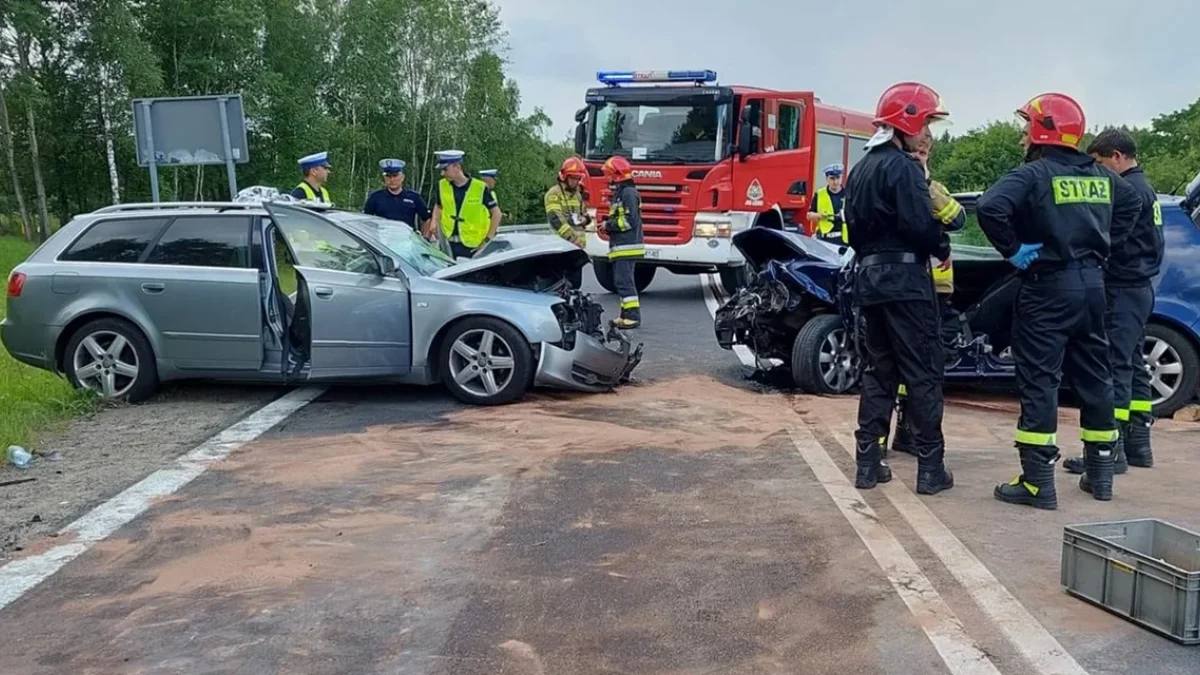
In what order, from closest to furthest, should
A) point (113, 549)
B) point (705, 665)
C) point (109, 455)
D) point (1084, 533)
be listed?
point (705, 665)
point (1084, 533)
point (113, 549)
point (109, 455)

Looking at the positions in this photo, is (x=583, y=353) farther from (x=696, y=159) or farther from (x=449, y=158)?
(x=696, y=159)

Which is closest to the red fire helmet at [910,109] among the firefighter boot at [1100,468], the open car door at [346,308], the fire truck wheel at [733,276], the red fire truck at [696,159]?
the firefighter boot at [1100,468]

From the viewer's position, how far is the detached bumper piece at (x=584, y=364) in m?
7.50

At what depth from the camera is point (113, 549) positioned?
4672mm

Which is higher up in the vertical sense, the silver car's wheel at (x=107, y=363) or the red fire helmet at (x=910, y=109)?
the red fire helmet at (x=910, y=109)

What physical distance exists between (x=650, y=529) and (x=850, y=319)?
3005mm

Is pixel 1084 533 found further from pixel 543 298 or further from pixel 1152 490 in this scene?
pixel 543 298

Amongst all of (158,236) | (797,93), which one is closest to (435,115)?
(797,93)

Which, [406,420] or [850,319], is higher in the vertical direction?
[850,319]

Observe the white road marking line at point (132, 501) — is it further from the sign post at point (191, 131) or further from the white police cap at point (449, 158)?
the sign post at point (191, 131)

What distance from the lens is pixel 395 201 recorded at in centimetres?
1040

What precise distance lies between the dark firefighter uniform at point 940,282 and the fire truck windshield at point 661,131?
6878 mm

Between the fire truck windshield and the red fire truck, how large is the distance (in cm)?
1

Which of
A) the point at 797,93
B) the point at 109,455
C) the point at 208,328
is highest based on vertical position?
the point at 797,93
